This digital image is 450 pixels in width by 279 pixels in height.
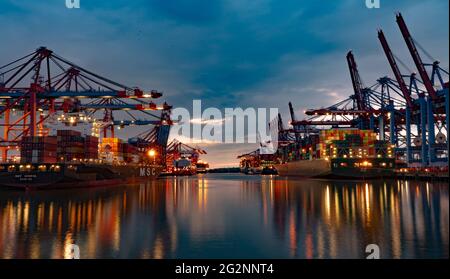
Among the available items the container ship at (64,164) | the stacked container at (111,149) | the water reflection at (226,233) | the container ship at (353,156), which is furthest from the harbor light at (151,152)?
the water reflection at (226,233)

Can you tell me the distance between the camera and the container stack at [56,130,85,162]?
204ft

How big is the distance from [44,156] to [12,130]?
24.5 meters

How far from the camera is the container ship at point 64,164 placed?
179ft

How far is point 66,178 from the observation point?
57.0m

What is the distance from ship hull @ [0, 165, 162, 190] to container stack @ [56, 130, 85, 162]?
318cm

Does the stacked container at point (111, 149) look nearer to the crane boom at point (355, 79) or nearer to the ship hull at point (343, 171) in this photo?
the ship hull at point (343, 171)

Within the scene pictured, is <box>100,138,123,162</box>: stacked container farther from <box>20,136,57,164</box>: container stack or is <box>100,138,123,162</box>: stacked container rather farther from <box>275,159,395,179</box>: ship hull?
<box>275,159,395,179</box>: ship hull

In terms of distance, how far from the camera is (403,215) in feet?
79.3

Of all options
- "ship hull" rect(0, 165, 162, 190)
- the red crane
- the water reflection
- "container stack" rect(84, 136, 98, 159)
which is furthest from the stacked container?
the red crane

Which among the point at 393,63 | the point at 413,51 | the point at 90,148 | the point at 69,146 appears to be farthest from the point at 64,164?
the point at 393,63

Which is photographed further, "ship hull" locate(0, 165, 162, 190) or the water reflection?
"ship hull" locate(0, 165, 162, 190)

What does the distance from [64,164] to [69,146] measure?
7114 mm
